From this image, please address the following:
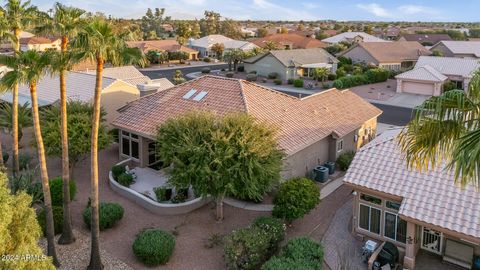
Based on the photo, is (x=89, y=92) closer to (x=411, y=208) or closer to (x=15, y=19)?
(x=15, y=19)

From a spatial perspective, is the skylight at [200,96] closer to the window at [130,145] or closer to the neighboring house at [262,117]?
the neighboring house at [262,117]

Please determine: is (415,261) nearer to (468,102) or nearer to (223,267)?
(223,267)

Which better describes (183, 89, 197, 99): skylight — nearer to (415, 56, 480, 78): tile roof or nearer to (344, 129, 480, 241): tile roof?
(344, 129, 480, 241): tile roof

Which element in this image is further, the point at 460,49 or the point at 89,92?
the point at 460,49

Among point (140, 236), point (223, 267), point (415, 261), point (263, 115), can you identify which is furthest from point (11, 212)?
point (263, 115)

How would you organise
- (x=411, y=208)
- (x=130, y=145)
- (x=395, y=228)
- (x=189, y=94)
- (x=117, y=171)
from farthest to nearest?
(x=189, y=94) < (x=130, y=145) < (x=117, y=171) < (x=395, y=228) < (x=411, y=208)

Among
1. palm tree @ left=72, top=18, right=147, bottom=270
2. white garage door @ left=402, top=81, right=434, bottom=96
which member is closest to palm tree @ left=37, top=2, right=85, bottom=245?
palm tree @ left=72, top=18, right=147, bottom=270

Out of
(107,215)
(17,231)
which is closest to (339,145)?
(107,215)
